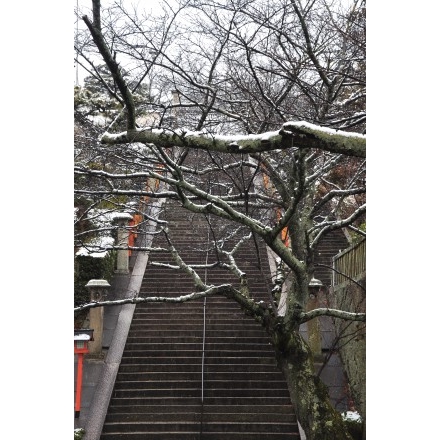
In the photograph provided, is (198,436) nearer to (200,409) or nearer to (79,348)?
(200,409)

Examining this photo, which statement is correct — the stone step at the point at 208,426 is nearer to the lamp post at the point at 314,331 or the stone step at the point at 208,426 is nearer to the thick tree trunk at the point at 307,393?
the lamp post at the point at 314,331

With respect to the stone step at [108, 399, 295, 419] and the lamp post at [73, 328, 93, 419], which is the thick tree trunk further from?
the lamp post at [73, 328, 93, 419]

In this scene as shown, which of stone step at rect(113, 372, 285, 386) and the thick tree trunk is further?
stone step at rect(113, 372, 285, 386)

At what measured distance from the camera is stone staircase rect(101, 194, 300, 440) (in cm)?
778

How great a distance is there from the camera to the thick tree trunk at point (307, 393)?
5.25m

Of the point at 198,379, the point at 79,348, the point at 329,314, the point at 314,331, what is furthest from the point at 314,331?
the point at 329,314

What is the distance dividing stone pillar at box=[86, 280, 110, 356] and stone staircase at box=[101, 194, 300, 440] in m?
0.42

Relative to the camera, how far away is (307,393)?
5332mm

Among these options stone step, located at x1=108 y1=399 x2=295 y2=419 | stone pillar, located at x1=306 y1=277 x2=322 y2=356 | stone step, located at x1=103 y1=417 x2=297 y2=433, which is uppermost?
stone pillar, located at x1=306 y1=277 x2=322 y2=356

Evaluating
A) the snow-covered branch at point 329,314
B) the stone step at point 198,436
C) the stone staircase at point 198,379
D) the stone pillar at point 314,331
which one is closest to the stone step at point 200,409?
the stone staircase at point 198,379

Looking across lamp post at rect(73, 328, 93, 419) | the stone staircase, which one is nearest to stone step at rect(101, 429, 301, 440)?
the stone staircase

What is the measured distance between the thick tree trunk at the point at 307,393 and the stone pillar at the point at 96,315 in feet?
13.3

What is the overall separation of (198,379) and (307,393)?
3.45 meters
